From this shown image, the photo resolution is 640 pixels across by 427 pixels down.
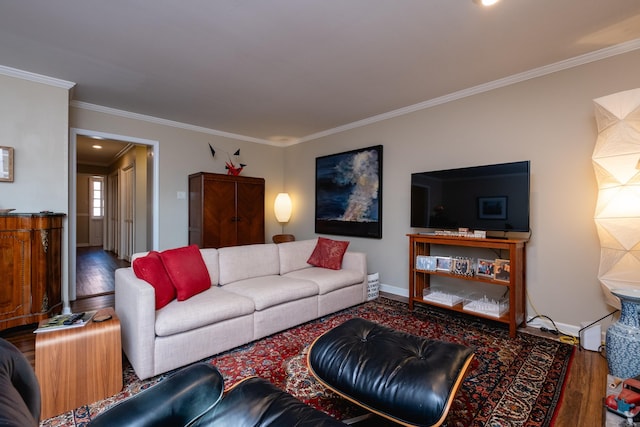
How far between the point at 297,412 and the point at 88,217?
33.9ft

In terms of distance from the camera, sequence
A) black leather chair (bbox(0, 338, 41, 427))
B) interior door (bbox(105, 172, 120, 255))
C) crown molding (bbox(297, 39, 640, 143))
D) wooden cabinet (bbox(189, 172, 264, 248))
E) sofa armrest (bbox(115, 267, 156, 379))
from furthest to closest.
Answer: interior door (bbox(105, 172, 120, 255)), wooden cabinet (bbox(189, 172, 264, 248)), crown molding (bbox(297, 39, 640, 143)), sofa armrest (bbox(115, 267, 156, 379)), black leather chair (bbox(0, 338, 41, 427))

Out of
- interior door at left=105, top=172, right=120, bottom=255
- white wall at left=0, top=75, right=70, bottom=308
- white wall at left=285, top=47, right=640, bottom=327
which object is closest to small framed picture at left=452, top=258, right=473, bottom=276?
white wall at left=285, top=47, right=640, bottom=327

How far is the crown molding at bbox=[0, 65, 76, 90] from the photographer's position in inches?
111

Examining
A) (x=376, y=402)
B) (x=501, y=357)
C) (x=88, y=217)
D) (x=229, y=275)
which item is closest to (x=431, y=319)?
(x=501, y=357)

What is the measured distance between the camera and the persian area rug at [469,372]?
1601mm

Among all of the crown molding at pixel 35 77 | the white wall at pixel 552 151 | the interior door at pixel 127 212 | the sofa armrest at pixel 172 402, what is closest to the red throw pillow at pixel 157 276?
the sofa armrest at pixel 172 402

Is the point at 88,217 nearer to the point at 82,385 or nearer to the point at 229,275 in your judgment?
the point at 229,275

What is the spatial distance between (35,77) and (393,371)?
415 cm

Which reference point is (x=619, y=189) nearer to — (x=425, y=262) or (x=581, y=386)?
(x=581, y=386)

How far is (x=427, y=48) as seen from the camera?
2447 millimetres

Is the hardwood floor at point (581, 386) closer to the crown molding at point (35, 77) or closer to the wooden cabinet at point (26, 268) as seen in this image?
the wooden cabinet at point (26, 268)

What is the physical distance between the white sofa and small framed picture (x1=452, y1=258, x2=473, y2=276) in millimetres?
982

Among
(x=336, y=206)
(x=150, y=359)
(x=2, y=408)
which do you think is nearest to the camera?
(x=2, y=408)

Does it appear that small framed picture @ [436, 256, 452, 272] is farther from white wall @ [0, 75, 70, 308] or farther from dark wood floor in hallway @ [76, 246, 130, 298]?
dark wood floor in hallway @ [76, 246, 130, 298]
